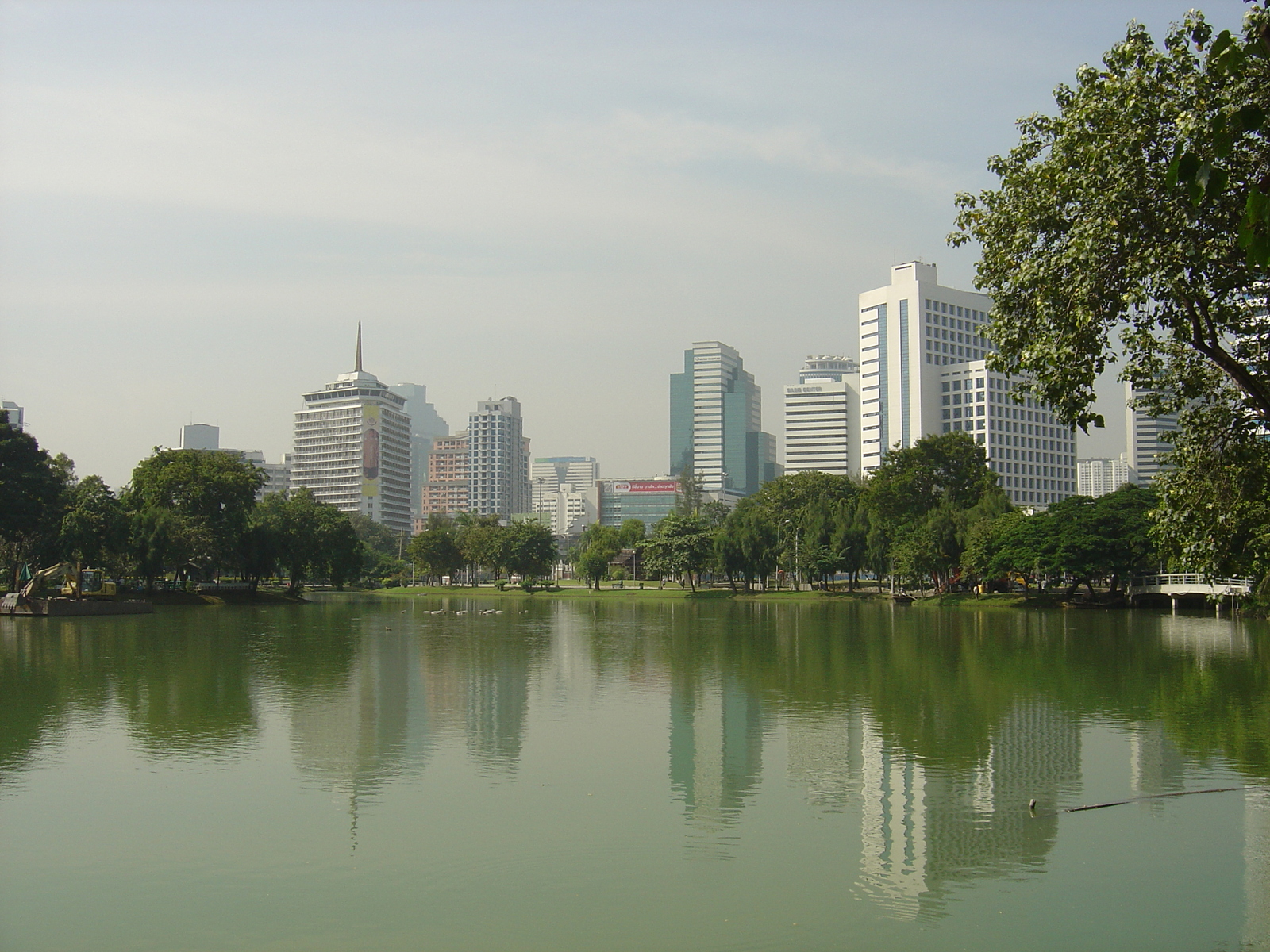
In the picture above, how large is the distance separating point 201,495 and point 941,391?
91463 mm

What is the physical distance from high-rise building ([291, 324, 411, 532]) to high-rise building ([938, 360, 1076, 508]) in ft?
327

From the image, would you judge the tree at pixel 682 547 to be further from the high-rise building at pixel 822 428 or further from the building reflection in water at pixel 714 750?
the high-rise building at pixel 822 428

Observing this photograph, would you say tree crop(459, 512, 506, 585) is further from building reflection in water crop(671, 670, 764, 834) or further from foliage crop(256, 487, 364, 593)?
building reflection in water crop(671, 670, 764, 834)

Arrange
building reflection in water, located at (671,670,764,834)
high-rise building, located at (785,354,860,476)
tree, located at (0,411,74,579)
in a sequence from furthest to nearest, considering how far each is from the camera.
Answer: high-rise building, located at (785,354,860,476), tree, located at (0,411,74,579), building reflection in water, located at (671,670,764,834)

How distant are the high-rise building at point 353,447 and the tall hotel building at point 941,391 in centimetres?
8891

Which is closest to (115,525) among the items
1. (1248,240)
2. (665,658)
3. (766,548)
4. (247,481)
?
(247,481)

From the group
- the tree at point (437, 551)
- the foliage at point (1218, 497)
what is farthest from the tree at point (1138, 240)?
the tree at point (437, 551)

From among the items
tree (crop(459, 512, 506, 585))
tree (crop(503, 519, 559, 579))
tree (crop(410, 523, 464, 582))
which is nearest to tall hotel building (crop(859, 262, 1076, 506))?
tree (crop(503, 519, 559, 579))

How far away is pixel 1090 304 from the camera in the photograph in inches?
438

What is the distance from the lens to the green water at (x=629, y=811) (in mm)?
8055

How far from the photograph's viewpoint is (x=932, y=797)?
1170 centimetres

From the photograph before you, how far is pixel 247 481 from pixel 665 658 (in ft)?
143

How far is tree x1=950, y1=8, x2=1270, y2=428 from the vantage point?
10609 millimetres

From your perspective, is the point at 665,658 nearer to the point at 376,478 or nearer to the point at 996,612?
the point at 996,612
